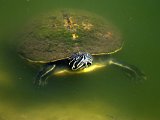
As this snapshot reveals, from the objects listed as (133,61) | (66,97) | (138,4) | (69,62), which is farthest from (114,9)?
(66,97)

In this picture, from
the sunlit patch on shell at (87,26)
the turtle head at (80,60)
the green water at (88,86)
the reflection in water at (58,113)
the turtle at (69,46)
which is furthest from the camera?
the sunlit patch on shell at (87,26)

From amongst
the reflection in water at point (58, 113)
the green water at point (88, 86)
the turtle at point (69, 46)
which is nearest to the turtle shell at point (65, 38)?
the turtle at point (69, 46)

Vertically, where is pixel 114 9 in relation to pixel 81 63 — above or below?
above

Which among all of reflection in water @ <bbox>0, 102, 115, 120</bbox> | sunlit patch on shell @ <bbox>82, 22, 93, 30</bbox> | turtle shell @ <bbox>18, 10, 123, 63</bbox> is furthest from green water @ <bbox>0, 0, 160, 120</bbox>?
sunlit patch on shell @ <bbox>82, 22, 93, 30</bbox>

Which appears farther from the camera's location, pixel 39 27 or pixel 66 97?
pixel 39 27

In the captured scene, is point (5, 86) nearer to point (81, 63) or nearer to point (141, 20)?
point (81, 63)

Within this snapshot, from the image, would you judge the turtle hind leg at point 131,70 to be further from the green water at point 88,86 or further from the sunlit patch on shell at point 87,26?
the sunlit patch on shell at point 87,26
